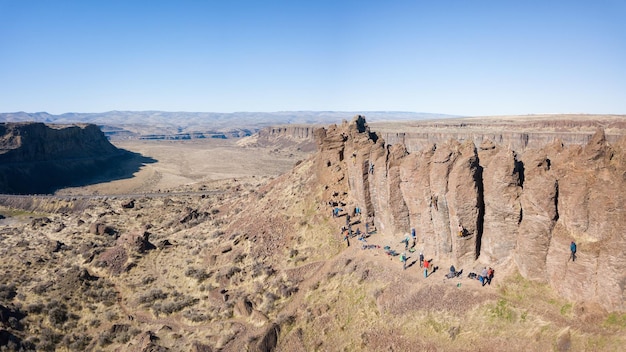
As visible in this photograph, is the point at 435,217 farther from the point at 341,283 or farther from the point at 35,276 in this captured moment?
the point at 35,276

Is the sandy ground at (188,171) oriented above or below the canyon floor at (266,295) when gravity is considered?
below

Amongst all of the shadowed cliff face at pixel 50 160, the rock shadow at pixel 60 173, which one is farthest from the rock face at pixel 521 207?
the shadowed cliff face at pixel 50 160

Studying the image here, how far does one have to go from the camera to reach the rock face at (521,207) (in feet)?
63.8

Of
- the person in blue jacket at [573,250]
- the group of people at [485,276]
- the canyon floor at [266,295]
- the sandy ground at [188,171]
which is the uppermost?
the person in blue jacket at [573,250]

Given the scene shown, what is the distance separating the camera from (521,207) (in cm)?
2375

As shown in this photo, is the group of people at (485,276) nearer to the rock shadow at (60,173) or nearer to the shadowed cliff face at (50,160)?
the rock shadow at (60,173)

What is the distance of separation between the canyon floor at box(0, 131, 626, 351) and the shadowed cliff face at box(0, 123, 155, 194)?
66.4m

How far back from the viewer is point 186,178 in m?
132

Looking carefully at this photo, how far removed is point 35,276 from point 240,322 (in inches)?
1095

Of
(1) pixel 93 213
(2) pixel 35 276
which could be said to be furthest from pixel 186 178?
(2) pixel 35 276

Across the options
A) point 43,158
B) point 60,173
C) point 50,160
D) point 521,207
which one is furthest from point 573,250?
point 50,160

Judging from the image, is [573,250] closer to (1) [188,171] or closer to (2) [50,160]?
(1) [188,171]

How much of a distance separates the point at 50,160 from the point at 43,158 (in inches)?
85.0

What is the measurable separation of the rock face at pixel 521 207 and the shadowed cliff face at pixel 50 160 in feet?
388
